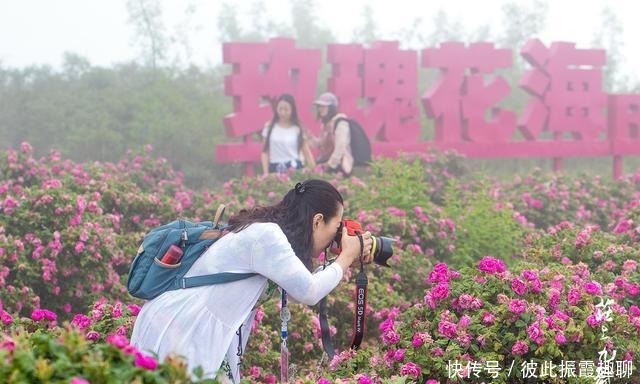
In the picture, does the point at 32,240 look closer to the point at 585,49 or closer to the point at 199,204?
the point at 199,204

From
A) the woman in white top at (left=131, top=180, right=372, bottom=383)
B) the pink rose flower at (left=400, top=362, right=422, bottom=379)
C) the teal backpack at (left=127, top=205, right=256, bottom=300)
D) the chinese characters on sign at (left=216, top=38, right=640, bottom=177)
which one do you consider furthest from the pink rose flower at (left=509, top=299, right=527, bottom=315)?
the chinese characters on sign at (left=216, top=38, right=640, bottom=177)

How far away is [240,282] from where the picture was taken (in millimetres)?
3016

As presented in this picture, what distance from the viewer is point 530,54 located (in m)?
12.9

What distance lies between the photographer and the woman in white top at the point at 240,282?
2.95 m

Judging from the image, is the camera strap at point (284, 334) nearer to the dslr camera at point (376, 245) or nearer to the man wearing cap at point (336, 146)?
the dslr camera at point (376, 245)

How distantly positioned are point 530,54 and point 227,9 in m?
13.1

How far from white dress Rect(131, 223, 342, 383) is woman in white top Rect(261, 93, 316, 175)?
6.20 metres

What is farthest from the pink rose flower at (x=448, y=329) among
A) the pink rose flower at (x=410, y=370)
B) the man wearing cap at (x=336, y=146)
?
the man wearing cap at (x=336, y=146)

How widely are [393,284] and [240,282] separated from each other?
2867mm

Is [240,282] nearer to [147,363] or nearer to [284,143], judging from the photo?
[147,363]

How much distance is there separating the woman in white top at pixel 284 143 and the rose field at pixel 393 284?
1.69 ft

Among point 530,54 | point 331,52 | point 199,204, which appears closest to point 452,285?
point 199,204

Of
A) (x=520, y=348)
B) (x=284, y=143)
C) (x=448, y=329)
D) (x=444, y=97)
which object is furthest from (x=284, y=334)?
(x=444, y=97)

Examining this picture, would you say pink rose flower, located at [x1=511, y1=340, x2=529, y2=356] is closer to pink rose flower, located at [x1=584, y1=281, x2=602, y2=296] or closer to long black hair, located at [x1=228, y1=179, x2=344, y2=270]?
pink rose flower, located at [x1=584, y1=281, x2=602, y2=296]
